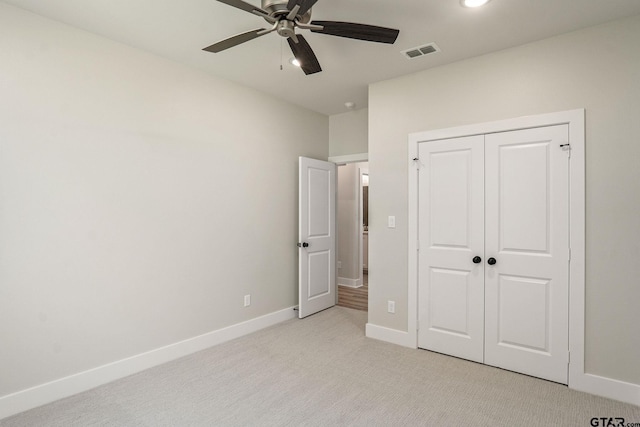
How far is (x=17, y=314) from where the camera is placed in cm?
224

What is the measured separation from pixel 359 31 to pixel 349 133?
269cm

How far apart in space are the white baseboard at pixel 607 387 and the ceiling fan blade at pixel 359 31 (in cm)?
281

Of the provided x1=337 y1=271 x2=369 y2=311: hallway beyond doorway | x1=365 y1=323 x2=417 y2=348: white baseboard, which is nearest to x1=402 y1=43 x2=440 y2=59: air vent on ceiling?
x1=365 y1=323 x2=417 y2=348: white baseboard

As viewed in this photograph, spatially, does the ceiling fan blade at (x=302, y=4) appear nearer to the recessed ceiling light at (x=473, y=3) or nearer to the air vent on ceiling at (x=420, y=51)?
the recessed ceiling light at (x=473, y=3)

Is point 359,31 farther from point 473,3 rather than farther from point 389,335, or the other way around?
point 389,335

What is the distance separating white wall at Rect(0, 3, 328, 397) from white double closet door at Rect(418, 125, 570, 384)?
1.95 m

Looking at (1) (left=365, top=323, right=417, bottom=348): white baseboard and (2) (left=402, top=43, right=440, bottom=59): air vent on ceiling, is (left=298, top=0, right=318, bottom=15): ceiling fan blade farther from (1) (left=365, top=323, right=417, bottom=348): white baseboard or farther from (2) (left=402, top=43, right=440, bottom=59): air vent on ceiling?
(1) (left=365, top=323, right=417, bottom=348): white baseboard

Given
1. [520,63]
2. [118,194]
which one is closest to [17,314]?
[118,194]

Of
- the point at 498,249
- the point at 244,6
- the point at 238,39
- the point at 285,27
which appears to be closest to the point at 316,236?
the point at 498,249

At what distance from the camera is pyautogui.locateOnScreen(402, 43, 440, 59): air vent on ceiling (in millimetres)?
2787

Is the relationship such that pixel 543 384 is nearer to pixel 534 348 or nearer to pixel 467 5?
pixel 534 348

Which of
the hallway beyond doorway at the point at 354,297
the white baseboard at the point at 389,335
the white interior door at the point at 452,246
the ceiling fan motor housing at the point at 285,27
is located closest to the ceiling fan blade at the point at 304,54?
the ceiling fan motor housing at the point at 285,27

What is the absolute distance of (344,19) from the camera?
241 centimetres

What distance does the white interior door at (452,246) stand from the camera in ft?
9.72
